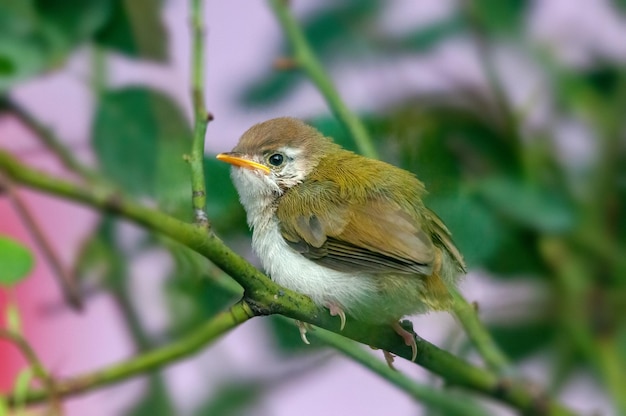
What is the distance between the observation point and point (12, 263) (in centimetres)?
40

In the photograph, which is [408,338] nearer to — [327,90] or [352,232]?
[352,232]

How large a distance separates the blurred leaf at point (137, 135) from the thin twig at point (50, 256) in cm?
10

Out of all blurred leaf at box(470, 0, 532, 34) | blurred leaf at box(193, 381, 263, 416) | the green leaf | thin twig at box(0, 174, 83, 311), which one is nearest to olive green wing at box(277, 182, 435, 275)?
the green leaf

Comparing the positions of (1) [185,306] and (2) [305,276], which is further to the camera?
(1) [185,306]

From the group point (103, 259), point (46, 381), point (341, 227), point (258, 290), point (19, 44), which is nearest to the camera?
point (258, 290)

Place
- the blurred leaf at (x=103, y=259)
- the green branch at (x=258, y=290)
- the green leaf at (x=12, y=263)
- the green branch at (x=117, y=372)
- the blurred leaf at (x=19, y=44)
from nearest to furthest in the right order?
1. the green branch at (x=258, y=290)
2. the green leaf at (x=12, y=263)
3. the green branch at (x=117, y=372)
4. the blurred leaf at (x=19, y=44)
5. the blurred leaf at (x=103, y=259)

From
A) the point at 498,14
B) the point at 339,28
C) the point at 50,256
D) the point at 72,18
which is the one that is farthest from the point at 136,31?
the point at 498,14

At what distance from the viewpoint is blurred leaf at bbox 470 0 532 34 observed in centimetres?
87

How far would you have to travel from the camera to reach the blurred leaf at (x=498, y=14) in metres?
0.87

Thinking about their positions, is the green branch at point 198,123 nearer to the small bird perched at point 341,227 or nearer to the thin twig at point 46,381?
the small bird perched at point 341,227

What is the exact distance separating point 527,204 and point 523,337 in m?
0.18

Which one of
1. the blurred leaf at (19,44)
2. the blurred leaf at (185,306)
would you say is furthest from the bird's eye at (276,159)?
the blurred leaf at (19,44)

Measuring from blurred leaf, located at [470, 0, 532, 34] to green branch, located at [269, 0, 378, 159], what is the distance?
35cm

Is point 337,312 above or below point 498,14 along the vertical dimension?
below
